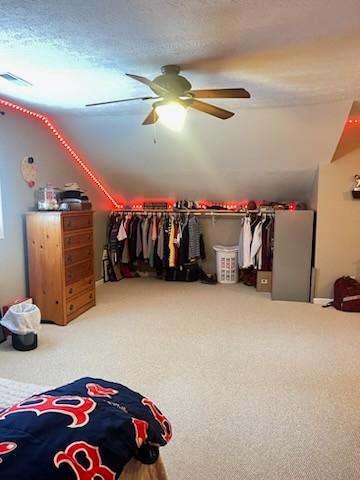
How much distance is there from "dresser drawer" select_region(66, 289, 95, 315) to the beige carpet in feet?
0.56

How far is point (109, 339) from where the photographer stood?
334cm

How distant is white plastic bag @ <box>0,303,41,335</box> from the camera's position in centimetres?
307

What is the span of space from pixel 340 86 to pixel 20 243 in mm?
3546

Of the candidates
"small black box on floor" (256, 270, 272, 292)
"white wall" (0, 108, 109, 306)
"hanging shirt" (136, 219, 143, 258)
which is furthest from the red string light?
"small black box on floor" (256, 270, 272, 292)

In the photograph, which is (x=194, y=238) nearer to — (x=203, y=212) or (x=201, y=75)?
(x=203, y=212)

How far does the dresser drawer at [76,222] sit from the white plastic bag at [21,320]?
3.18 feet

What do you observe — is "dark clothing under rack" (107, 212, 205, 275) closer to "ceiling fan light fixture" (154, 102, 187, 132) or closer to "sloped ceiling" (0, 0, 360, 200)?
"sloped ceiling" (0, 0, 360, 200)

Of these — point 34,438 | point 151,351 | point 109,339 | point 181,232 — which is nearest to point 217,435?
point 151,351

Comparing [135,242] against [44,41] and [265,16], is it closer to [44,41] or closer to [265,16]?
[44,41]

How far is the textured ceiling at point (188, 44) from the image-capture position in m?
1.70

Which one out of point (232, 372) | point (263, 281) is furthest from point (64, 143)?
point (232, 372)

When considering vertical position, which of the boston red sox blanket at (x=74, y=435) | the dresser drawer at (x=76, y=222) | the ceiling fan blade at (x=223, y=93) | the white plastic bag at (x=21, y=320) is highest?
the ceiling fan blade at (x=223, y=93)

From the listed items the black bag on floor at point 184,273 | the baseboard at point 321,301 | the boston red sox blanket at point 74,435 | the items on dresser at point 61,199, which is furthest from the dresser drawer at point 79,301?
the baseboard at point 321,301

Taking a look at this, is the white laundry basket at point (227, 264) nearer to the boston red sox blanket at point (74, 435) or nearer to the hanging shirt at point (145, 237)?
the hanging shirt at point (145, 237)
